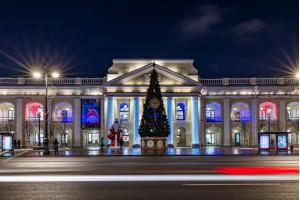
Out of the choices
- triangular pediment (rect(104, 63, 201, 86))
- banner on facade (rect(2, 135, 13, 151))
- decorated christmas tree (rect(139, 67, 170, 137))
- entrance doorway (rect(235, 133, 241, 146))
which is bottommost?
entrance doorway (rect(235, 133, 241, 146))

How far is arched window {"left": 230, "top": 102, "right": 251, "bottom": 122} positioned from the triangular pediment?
28.1 ft

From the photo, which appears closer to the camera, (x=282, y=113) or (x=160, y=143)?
(x=160, y=143)

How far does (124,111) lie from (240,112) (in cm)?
1839

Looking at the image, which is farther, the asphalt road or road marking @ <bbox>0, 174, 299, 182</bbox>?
road marking @ <bbox>0, 174, 299, 182</bbox>

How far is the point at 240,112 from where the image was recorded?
6262 cm

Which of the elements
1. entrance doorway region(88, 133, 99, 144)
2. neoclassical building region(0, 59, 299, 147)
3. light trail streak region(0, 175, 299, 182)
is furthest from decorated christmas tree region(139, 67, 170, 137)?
light trail streak region(0, 175, 299, 182)

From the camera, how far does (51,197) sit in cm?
1202

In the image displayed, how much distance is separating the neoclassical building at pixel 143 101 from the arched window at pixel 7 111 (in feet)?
0.29

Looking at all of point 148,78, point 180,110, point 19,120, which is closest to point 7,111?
point 19,120

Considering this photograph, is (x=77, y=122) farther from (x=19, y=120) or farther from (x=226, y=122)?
(x=226, y=122)

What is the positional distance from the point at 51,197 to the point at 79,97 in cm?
4973

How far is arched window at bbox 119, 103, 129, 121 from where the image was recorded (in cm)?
6109

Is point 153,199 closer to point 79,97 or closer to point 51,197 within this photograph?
point 51,197

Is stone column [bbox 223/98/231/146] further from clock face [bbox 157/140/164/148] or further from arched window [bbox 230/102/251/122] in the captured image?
clock face [bbox 157/140/164/148]
